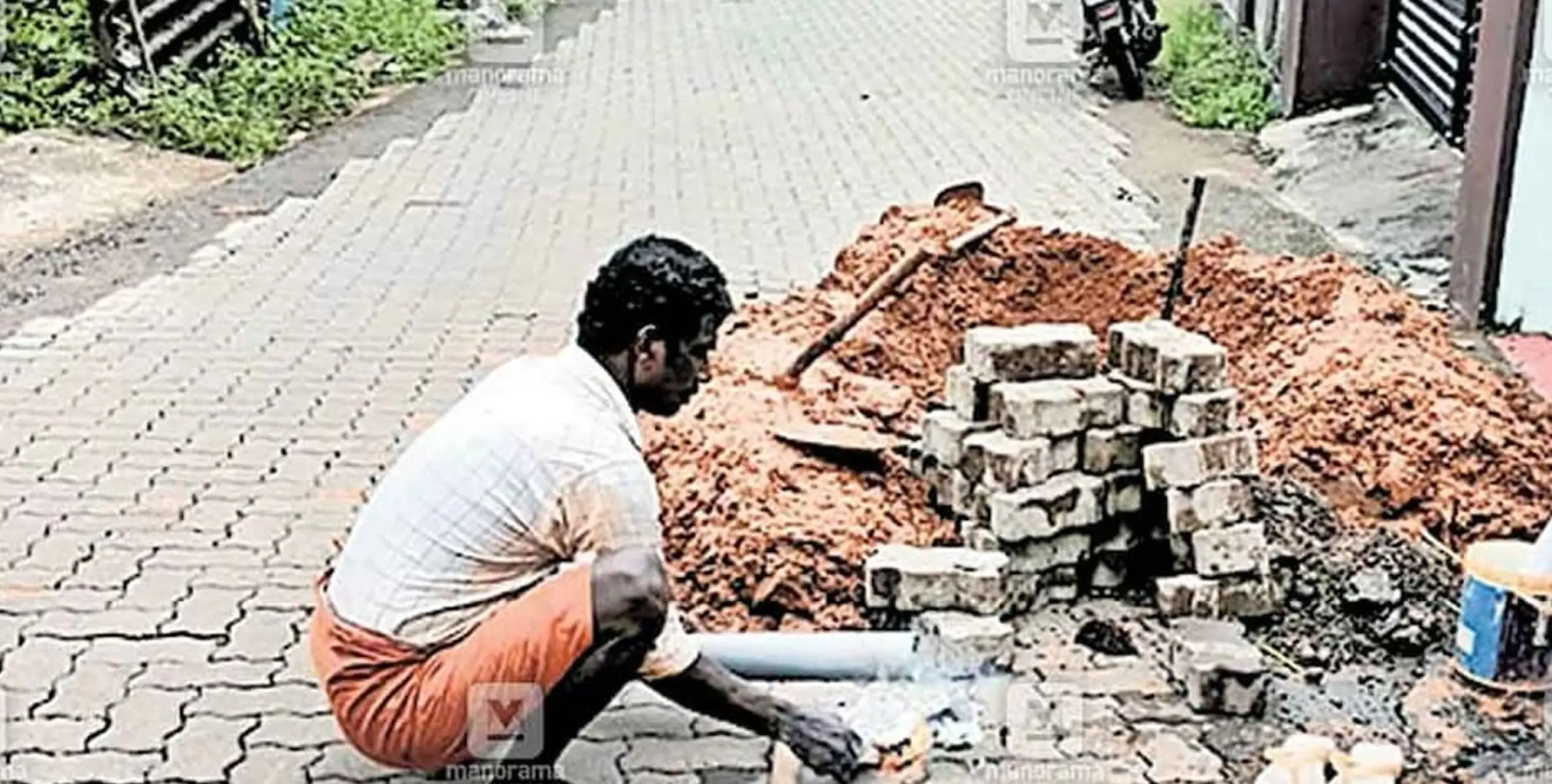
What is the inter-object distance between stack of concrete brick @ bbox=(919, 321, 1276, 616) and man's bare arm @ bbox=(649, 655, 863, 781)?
3.56 feet

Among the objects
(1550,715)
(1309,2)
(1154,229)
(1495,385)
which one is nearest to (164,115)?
(1154,229)

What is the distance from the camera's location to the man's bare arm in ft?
12.6

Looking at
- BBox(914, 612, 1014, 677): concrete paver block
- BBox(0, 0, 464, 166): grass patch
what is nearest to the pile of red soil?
BBox(914, 612, 1014, 677): concrete paver block

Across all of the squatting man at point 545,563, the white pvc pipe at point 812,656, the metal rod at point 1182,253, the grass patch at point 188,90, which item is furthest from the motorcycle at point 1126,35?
the squatting man at point 545,563

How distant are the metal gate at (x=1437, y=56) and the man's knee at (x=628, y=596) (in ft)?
23.7

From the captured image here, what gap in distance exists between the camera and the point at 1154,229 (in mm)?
10141

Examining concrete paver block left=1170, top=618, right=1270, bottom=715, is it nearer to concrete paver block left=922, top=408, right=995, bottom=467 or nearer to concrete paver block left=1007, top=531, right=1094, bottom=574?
concrete paver block left=1007, top=531, right=1094, bottom=574

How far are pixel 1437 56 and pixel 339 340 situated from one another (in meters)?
6.81

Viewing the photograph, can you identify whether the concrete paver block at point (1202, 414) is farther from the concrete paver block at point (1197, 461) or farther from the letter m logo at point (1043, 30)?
the letter m logo at point (1043, 30)

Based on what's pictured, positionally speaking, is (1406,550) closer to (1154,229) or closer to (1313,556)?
(1313,556)

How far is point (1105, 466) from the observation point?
4.95m

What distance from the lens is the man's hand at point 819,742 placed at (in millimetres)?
3863

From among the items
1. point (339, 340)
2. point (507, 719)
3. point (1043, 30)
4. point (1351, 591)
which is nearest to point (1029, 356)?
point (1351, 591)

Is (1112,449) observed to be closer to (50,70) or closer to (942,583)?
(942,583)
